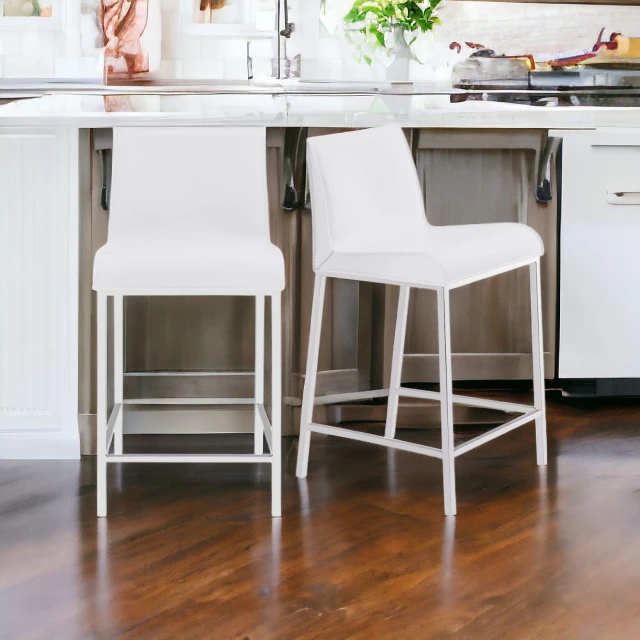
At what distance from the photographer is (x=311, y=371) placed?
7.44 feet

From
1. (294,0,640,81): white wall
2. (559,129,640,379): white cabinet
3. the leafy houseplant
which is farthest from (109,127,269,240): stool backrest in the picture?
(294,0,640,81): white wall

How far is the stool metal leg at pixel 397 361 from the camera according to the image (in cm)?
248

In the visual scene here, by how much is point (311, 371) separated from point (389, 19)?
60.4 inches

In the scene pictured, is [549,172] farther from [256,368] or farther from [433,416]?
[256,368]

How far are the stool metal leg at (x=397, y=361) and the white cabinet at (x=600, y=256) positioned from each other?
0.56m

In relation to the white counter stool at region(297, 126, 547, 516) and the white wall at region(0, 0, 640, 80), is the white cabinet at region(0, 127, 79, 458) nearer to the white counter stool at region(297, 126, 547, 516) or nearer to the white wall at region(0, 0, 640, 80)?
the white counter stool at region(297, 126, 547, 516)

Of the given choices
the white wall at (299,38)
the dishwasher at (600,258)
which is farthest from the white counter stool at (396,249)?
the white wall at (299,38)

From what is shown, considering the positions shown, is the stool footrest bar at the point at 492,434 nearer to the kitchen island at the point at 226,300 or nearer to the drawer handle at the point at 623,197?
the kitchen island at the point at 226,300

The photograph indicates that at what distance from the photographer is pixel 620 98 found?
3.22 m

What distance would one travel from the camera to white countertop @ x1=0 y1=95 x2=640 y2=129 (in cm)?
238

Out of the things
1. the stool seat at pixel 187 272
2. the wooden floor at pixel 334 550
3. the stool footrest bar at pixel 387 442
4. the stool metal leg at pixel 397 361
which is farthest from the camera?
the stool metal leg at pixel 397 361

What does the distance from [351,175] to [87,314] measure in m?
0.76

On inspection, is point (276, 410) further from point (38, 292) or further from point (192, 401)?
point (38, 292)

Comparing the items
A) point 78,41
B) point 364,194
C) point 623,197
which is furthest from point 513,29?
point 364,194
